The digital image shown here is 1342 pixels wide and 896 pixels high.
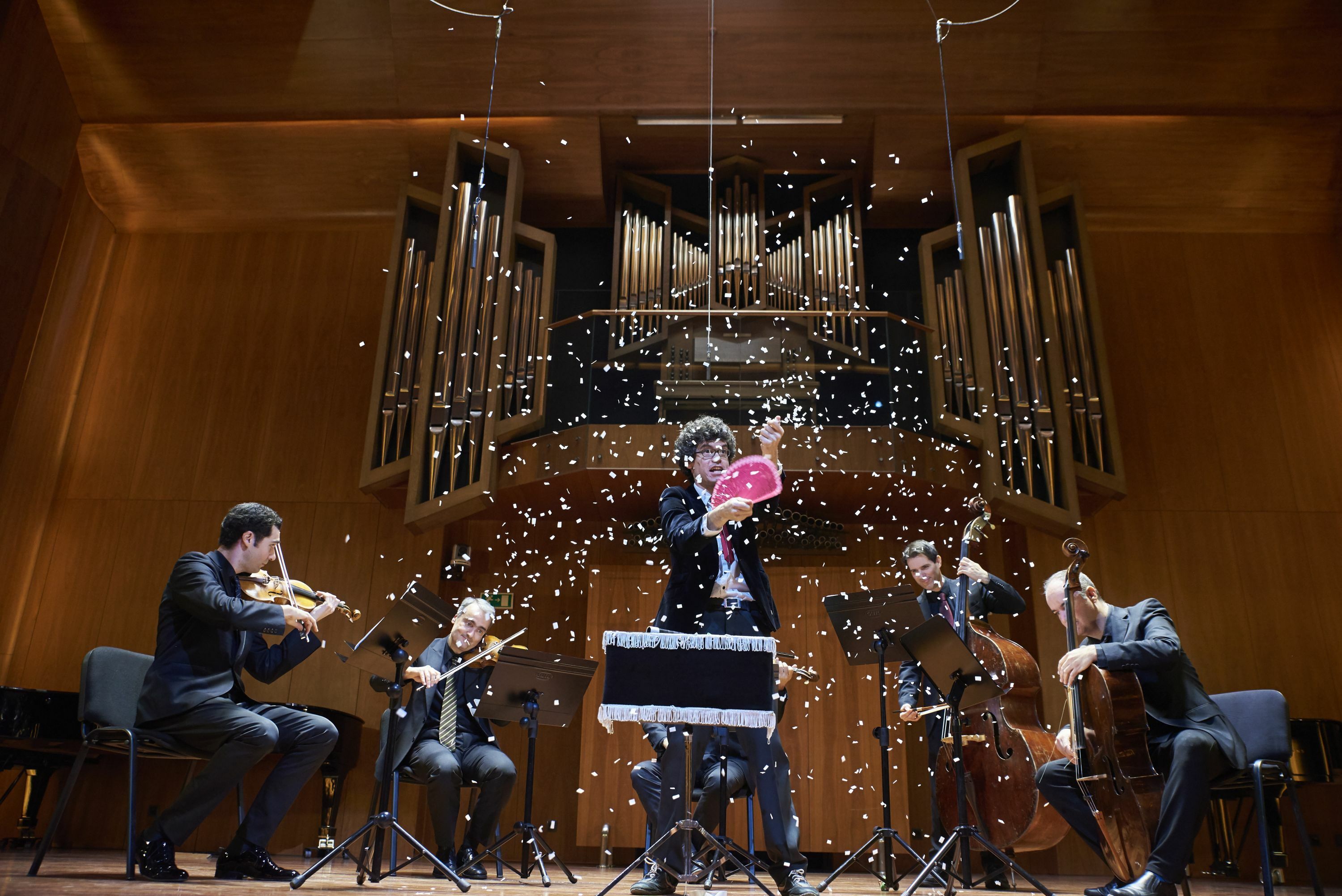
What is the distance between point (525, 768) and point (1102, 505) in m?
3.94

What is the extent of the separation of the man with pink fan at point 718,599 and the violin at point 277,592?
127 centimetres

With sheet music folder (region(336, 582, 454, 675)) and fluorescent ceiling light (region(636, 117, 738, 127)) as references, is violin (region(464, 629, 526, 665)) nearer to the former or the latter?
sheet music folder (region(336, 582, 454, 675))

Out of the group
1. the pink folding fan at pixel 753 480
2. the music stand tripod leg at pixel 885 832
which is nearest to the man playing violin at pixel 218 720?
the pink folding fan at pixel 753 480

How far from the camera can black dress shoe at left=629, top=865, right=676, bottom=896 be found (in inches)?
119

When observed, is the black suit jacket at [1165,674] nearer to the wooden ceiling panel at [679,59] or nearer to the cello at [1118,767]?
the cello at [1118,767]

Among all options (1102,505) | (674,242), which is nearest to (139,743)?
(674,242)

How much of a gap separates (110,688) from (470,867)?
150cm

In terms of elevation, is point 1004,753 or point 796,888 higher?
point 1004,753

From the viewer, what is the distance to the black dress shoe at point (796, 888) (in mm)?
3010

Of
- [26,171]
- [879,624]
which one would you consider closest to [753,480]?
[879,624]

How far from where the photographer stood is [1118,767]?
2.87m

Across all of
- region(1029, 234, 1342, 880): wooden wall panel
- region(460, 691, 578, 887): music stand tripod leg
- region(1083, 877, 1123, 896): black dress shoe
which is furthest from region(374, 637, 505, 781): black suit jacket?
region(1029, 234, 1342, 880): wooden wall panel

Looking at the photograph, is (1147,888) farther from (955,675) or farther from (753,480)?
(753,480)

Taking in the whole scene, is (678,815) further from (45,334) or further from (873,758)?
(45,334)
